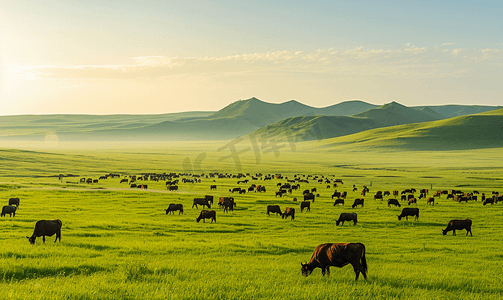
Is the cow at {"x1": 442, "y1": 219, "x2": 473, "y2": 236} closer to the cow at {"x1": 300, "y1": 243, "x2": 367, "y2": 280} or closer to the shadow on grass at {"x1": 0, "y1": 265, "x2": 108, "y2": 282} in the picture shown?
the cow at {"x1": 300, "y1": 243, "x2": 367, "y2": 280}

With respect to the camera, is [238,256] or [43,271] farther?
[238,256]

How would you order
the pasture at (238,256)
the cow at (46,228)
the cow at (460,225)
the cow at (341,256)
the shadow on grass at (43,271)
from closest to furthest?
the pasture at (238,256), the cow at (341,256), the shadow on grass at (43,271), the cow at (46,228), the cow at (460,225)

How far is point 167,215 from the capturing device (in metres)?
32.5

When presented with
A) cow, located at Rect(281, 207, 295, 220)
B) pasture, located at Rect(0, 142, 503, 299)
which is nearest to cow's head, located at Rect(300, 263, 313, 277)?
pasture, located at Rect(0, 142, 503, 299)

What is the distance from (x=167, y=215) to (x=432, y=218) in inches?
861

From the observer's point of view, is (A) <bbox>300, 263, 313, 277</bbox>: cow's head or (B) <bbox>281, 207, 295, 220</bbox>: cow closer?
(A) <bbox>300, 263, 313, 277</bbox>: cow's head

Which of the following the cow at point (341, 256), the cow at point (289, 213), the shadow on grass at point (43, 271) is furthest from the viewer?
the cow at point (289, 213)

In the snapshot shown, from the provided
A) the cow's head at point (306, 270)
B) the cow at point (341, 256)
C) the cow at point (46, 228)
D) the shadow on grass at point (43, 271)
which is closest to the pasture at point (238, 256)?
the shadow on grass at point (43, 271)

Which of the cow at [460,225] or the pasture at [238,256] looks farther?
the cow at [460,225]

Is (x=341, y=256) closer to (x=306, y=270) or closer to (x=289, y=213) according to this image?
(x=306, y=270)

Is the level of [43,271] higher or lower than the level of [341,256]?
lower

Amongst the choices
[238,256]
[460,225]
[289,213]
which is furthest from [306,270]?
[289,213]

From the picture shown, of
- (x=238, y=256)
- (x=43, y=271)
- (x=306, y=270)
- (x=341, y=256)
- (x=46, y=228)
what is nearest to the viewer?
(x=341, y=256)

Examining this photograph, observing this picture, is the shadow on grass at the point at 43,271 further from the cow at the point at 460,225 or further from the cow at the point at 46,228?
the cow at the point at 460,225
